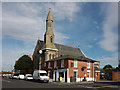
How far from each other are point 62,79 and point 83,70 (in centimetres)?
597

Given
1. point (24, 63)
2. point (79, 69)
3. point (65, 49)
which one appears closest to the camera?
point (79, 69)

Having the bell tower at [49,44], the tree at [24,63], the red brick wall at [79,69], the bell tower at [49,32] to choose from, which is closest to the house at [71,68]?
the red brick wall at [79,69]

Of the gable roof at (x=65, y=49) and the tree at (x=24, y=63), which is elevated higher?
the gable roof at (x=65, y=49)

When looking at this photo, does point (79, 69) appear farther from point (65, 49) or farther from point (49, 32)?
point (65, 49)

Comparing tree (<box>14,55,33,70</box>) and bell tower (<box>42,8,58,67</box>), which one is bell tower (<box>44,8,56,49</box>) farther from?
tree (<box>14,55,33,70</box>)

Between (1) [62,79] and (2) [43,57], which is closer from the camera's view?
(1) [62,79]

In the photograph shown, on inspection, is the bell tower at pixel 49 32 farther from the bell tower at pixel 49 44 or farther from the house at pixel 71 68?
the house at pixel 71 68

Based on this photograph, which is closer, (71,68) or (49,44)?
(71,68)

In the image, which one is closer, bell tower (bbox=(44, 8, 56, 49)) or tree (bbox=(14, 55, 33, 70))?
bell tower (bbox=(44, 8, 56, 49))

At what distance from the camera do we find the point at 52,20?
6331 cm

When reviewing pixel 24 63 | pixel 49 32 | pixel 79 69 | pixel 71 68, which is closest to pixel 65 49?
pixel 49 32

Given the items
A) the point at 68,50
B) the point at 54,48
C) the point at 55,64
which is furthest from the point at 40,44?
the point at 55,64

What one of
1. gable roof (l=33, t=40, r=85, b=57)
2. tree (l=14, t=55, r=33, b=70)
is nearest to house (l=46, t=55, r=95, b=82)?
gable roof (l=33, t=40, r=85, b=57)

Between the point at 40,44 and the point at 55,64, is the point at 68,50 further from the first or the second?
the point at 55,64
